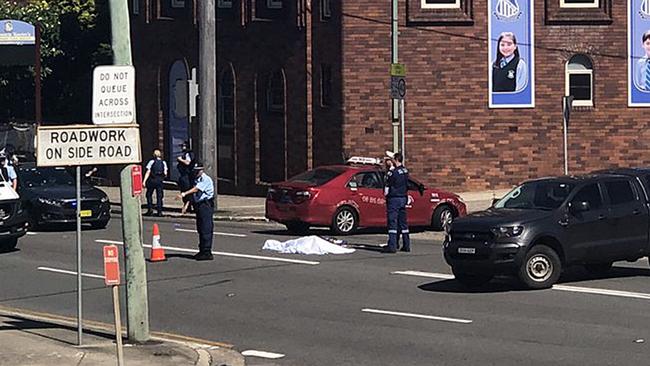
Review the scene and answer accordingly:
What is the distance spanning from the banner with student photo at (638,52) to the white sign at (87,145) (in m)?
25.5

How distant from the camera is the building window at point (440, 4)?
34.9 meters

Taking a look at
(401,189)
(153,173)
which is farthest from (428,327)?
(153,173)

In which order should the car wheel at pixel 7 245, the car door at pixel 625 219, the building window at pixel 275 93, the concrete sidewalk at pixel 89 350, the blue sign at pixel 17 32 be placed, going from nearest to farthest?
1. the concrete sidewalk at pixel 89 350
2. the car door at pixel 625 219
3. the car wheel at pixel 7 245
4. the building window at pixel 275 93
5. the blue sign at pixel 17 32

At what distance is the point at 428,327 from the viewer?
14.2 m

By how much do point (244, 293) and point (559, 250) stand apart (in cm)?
432

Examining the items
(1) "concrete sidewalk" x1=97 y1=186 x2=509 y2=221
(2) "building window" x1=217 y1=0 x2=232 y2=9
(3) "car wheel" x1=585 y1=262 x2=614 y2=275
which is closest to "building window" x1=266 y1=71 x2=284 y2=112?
(1) "concrete sidewalk" x1=97 y1=186 x2=509 y2=221

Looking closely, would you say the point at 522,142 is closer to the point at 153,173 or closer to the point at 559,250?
the point at 153,173

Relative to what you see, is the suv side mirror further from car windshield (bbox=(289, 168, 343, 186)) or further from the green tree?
the green tree

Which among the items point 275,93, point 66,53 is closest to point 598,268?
point 275,93

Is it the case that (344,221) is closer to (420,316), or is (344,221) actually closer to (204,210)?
(204,210)

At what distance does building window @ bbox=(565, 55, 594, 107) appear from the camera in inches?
1403

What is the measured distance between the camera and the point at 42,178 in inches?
1122

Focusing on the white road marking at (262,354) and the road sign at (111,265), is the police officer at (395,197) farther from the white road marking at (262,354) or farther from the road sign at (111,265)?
the road sign at (111,265)

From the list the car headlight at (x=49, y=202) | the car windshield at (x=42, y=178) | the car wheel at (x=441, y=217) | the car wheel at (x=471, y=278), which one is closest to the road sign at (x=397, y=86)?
the car wheel at (x=441, y=217)
